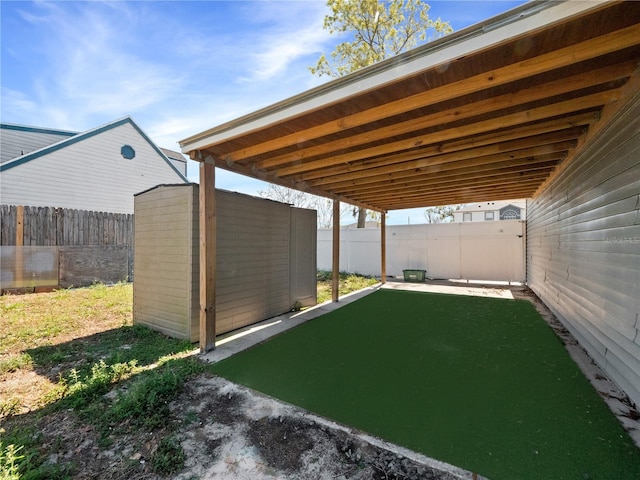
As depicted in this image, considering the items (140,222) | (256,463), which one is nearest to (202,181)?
(140,222)

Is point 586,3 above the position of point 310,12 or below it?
below

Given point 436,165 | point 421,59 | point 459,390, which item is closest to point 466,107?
point 421,59

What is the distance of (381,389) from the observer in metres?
2.49

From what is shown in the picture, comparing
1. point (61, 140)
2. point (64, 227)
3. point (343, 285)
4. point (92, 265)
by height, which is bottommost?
point (343, 285)

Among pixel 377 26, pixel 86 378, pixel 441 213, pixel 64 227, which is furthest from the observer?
pixel 441 213

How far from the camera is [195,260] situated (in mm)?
3645

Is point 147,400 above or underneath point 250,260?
underneath

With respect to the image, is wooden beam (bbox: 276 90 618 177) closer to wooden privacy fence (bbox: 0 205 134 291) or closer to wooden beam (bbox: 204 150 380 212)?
wooden beam (bbox: 204 150 380 212)

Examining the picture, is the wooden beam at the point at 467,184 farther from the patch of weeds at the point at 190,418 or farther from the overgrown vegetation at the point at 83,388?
the patch of weeds at the point at 190,418

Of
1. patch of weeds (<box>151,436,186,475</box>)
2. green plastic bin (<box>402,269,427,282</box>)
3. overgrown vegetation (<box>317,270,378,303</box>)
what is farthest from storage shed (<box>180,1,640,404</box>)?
green plastic bin (<box>402,269,427,282</box>)

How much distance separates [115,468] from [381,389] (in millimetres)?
1962

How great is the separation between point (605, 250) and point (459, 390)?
6.89 ft

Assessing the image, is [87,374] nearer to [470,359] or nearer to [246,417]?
[246,417]

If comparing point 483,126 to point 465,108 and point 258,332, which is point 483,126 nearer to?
point 465,108
